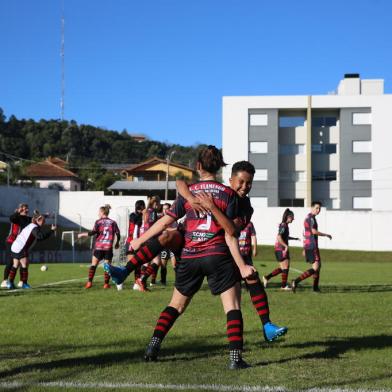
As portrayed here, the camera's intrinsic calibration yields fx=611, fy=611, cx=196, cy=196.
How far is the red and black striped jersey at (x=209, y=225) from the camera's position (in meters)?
5.66

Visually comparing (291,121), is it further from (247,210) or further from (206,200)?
(206,200)

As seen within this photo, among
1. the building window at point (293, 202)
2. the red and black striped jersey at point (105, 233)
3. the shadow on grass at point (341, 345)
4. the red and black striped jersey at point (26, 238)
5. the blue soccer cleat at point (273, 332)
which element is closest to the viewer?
the blue soccer cleat at point (273, 332)

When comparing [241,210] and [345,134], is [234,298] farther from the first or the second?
[345,134]

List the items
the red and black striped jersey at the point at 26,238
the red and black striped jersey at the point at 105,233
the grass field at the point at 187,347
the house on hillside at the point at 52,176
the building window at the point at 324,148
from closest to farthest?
the grass field at the point at 187,347, the red and black striped jersey at the point at 26,238, the red and black striped jersey at the point at 105,233, the building window at the point at 324,148, the house on hillside at the point at 52,176

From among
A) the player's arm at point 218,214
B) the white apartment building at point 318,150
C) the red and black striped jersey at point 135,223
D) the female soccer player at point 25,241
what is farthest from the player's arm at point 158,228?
the white apartment building at point 318,150

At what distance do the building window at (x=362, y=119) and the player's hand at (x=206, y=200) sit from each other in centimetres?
6300

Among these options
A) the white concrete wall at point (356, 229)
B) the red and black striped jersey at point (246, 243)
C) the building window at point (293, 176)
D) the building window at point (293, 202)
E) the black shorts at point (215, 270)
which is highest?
the building window at point (293, 176)

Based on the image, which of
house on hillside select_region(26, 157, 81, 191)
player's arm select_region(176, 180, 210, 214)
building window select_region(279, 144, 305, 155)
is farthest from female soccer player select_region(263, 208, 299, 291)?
house on hillside select_region(26, 157, 81, 191)

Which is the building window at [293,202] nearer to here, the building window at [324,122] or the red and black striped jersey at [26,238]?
the building window at [324,122]

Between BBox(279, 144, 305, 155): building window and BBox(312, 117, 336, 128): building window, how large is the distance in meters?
3.01

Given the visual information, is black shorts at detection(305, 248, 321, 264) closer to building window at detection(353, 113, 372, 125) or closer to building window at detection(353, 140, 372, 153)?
building window at detection(353, 140, 372, 153)

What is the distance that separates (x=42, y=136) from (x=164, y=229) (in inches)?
A: 4422

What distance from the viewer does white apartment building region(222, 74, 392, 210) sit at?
65.0 meters

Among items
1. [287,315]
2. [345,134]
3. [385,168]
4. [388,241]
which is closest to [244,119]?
[345,134]
